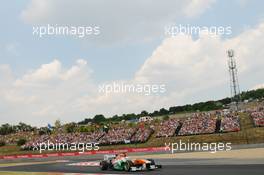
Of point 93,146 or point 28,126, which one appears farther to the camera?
point 28,126

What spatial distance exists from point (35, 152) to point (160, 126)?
1811cm

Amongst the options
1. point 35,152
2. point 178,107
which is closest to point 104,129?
point 35,152

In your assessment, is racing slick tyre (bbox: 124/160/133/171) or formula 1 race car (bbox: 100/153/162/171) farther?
racing slick tyre (bbox: 124/160/133/171)

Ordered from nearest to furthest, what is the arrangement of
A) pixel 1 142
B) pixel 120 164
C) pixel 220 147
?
pixel 120 164, pixel 220 147, pixel 1 142

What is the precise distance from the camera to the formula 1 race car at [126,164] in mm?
22984

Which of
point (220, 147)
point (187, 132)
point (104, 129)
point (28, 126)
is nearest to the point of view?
point (220, 147)

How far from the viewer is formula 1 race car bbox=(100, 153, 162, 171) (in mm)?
22984

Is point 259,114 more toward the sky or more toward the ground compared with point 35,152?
more toward the sky

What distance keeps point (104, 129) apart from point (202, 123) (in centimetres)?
1790

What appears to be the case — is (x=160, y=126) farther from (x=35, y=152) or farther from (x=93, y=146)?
(x=35, y=152)

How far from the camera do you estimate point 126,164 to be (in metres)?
23.7

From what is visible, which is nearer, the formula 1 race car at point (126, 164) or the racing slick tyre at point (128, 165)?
the formula 1 race car at point (126, 164)

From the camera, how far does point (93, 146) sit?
5728 cm

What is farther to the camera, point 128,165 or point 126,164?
point 126,164
